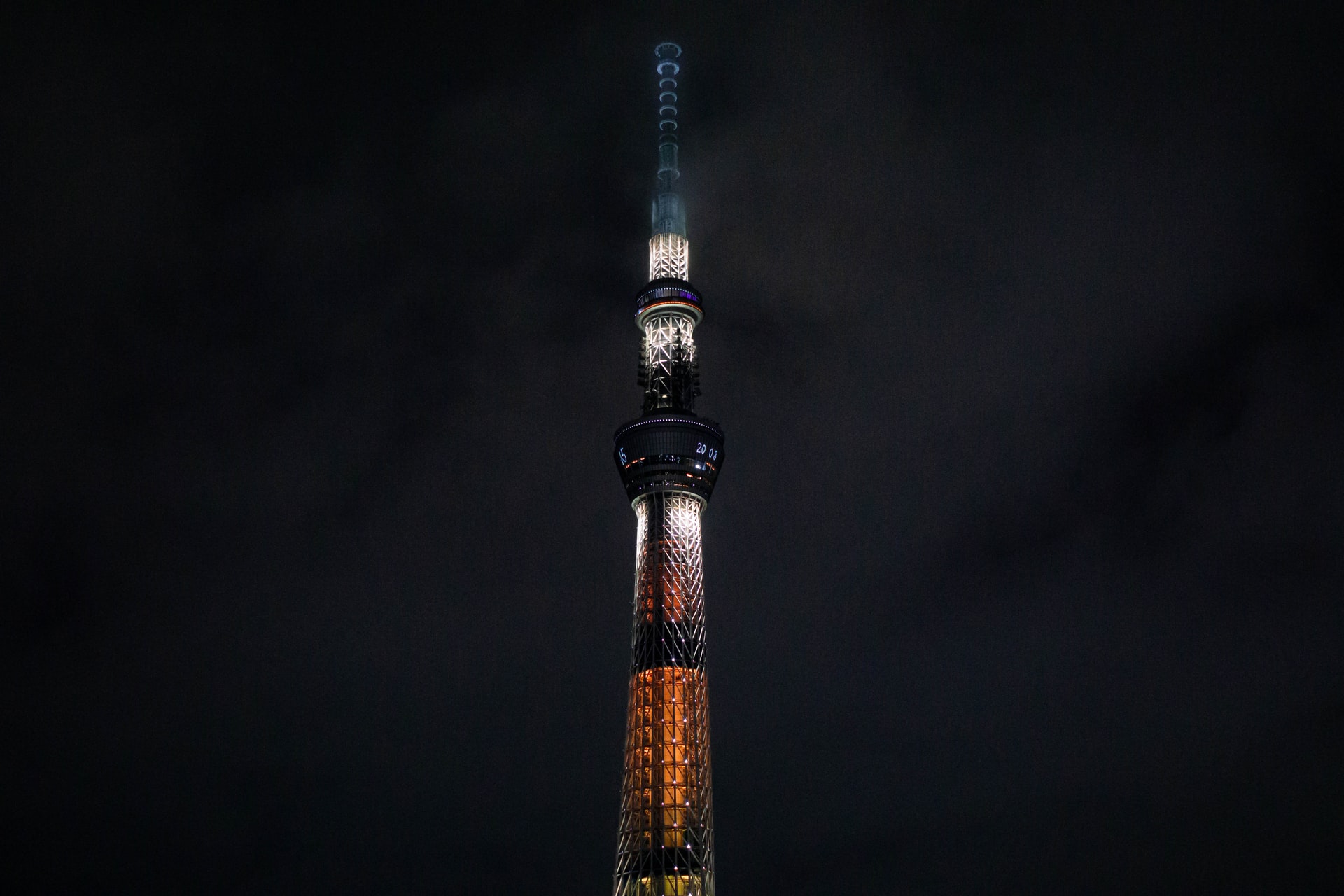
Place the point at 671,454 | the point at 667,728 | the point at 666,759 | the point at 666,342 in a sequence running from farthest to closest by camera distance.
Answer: the point at 666,342 → the point at 671,454 → the point at 667,728 → the point at 666,759

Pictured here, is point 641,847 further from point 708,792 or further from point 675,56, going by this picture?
point 675,56

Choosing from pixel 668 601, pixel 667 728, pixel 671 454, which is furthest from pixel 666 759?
pixel 671 454

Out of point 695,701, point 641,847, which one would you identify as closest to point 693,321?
point 695,701

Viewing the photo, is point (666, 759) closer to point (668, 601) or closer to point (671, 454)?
point (668, 601)

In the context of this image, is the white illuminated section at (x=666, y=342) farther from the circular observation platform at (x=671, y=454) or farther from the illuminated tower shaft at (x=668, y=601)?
the circular observation platform at (x=671, y=454)

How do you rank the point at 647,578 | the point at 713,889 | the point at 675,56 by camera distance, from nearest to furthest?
the point at 713,889
the point at 647,578
the point at 675,56
